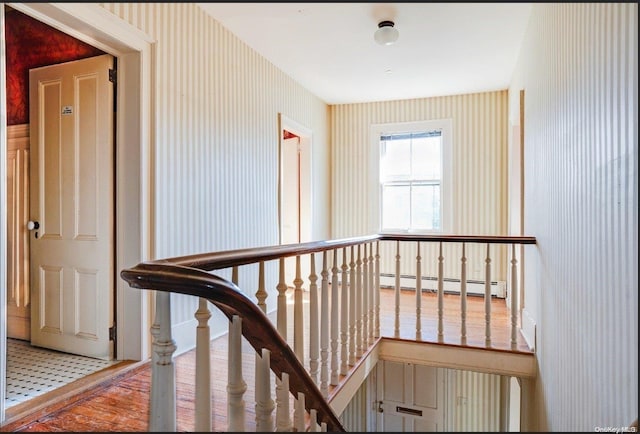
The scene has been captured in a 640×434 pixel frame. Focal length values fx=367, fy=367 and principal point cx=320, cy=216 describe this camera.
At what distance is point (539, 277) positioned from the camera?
8.40 ft

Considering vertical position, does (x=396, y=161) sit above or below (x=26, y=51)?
below

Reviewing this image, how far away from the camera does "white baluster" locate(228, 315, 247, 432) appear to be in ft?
3.03

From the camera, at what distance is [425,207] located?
16.5 feet

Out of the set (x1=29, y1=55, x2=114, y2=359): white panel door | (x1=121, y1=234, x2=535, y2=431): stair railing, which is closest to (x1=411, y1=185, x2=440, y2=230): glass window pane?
(x1=121, y1=234, x2=535, y2=431): stair railing

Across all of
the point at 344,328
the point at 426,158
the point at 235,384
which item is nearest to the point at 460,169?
the point at 426,158

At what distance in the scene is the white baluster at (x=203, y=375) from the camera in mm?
873

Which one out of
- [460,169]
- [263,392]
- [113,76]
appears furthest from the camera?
[460,169]

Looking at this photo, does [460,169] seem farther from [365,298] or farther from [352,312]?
[352,312]

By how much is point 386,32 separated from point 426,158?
7.85 ft

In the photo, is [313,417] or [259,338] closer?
[259,338]

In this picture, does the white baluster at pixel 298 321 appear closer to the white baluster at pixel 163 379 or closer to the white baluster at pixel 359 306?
the white baluster at pixel 163 379

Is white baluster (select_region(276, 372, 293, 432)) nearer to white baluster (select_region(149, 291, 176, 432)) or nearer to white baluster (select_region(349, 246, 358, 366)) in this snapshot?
white baluster (select_region(149, 291, 176, 432))

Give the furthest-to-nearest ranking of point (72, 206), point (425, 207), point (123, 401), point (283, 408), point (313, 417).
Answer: point (425, 207) < point (72, 206) < point (123, 401) < point (313, 417) < point (283, 408)

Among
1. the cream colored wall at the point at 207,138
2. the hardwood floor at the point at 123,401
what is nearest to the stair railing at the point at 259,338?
the hardwood floor at the point at 123,401
